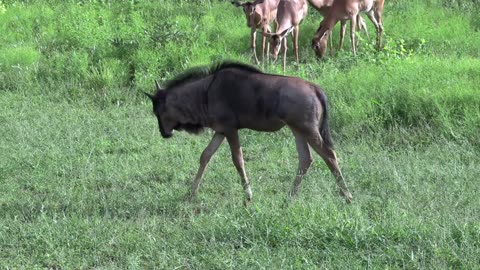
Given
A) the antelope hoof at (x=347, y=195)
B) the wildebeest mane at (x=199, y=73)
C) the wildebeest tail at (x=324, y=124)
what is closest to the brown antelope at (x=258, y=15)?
the wildebeest mane at (x=199, y=73)

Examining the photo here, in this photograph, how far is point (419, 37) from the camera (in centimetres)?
1280

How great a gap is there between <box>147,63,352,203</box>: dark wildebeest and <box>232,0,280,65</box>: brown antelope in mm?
5304

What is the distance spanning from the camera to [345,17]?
42.9ft

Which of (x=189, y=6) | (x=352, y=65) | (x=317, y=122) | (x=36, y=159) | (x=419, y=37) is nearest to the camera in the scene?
(x=317, y=122)

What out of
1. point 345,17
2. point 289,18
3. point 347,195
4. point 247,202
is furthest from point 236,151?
point 345,17

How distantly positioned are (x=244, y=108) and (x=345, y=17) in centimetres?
650

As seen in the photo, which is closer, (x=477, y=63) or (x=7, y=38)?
(x=477, y=63)

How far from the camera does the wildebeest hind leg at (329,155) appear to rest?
22.3ft

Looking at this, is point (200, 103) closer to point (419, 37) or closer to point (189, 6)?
point (419, 37)

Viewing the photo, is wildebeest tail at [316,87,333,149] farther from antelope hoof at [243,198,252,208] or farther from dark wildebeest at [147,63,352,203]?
antelope hoof at [243,198,252,208]

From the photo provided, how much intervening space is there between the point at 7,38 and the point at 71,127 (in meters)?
4.73

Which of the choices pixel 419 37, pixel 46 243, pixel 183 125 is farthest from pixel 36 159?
pixel 419 37

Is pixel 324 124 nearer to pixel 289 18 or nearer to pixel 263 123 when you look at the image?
pixel 263 123

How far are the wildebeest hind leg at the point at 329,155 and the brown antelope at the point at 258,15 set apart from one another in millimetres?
5772
